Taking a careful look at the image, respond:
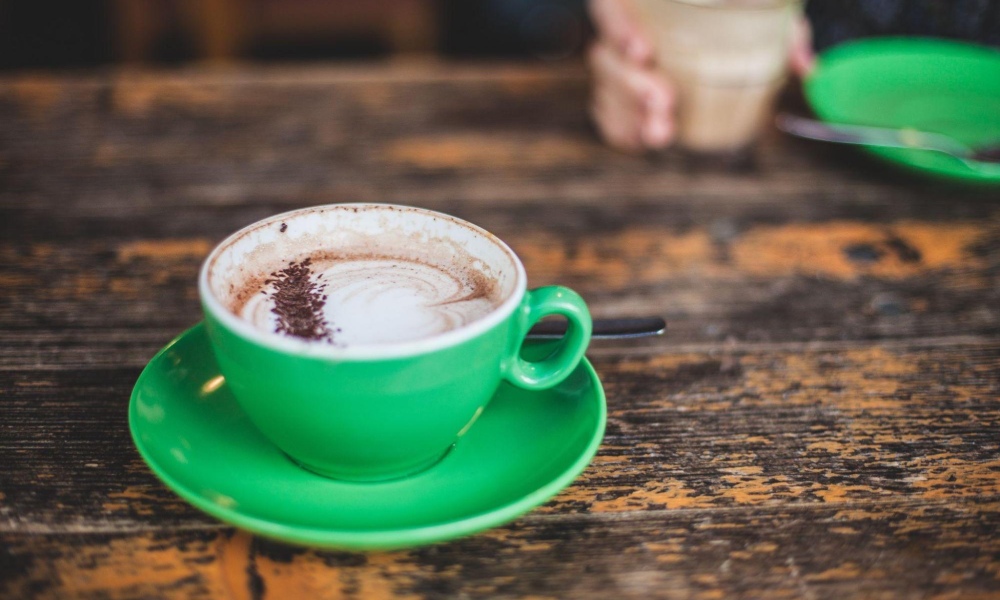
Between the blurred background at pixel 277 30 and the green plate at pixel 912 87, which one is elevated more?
the green plate at pixel 912 87

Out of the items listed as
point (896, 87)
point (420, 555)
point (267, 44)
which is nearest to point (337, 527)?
point (420, 555)

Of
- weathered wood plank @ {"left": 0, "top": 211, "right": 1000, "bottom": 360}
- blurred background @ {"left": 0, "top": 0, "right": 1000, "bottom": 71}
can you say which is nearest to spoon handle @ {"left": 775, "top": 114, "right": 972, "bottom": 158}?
weathered wood plank @ {"left": 0, "top": 211, "right": 1000, "bottom": 360}

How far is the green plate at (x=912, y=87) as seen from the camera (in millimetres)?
1104

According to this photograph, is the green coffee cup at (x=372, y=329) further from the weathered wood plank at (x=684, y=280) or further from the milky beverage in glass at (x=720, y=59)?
the milky beverage in glass at (x=720, y=59)

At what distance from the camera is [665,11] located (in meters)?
0.99

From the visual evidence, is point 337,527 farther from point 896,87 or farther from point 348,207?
point 896,87

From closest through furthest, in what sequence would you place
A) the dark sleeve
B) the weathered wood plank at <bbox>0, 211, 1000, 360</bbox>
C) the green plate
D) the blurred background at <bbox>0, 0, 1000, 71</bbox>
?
the weathered wood plank at <bbox>0, 211, 1000, 360</bbox>
the green plate
the dark sleeve
the blurred background at <bbox>0, 0, 1000, 71</bbox>

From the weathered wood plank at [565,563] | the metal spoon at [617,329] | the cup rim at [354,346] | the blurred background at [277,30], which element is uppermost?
the cup rim at [354,346]

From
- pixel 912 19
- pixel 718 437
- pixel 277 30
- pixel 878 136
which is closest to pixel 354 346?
pixel 718 437

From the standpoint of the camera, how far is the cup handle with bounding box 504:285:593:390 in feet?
1.68

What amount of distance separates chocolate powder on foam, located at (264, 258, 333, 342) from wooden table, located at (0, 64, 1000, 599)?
0.43 ft

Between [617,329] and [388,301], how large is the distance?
0.64 feet

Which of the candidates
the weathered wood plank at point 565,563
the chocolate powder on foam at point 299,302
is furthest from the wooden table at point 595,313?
the chocolate powder on foam at point 299,302

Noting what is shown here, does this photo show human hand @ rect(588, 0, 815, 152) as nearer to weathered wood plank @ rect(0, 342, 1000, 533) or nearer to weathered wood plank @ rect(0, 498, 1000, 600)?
weathered wood plank @ rect(0, 342, 1000, 533)
